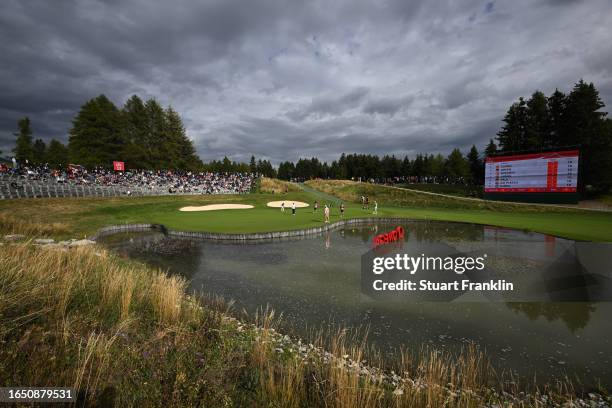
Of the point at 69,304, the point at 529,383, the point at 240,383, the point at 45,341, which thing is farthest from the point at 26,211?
the point at 529,383

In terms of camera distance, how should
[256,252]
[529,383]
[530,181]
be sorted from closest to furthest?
[529,383] → [256,252] → [530,181]

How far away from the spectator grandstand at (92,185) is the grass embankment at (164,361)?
36.3 m

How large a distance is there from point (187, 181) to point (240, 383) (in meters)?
56.7

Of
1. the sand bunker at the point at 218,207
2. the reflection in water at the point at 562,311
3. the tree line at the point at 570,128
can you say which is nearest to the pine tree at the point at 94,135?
the sand bunker at the point at 218,207

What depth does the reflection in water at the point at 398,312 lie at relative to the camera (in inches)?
285

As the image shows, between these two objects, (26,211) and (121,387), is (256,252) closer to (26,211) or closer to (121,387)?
(121,387)

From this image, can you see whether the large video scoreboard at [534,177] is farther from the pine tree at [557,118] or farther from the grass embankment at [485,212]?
the pine tree at [557,118]

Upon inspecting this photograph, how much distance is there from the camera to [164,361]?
4.39 meters

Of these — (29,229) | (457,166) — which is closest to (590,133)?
(457,166)

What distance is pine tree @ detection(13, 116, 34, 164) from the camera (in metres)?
71.5

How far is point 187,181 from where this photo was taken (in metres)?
56.1
